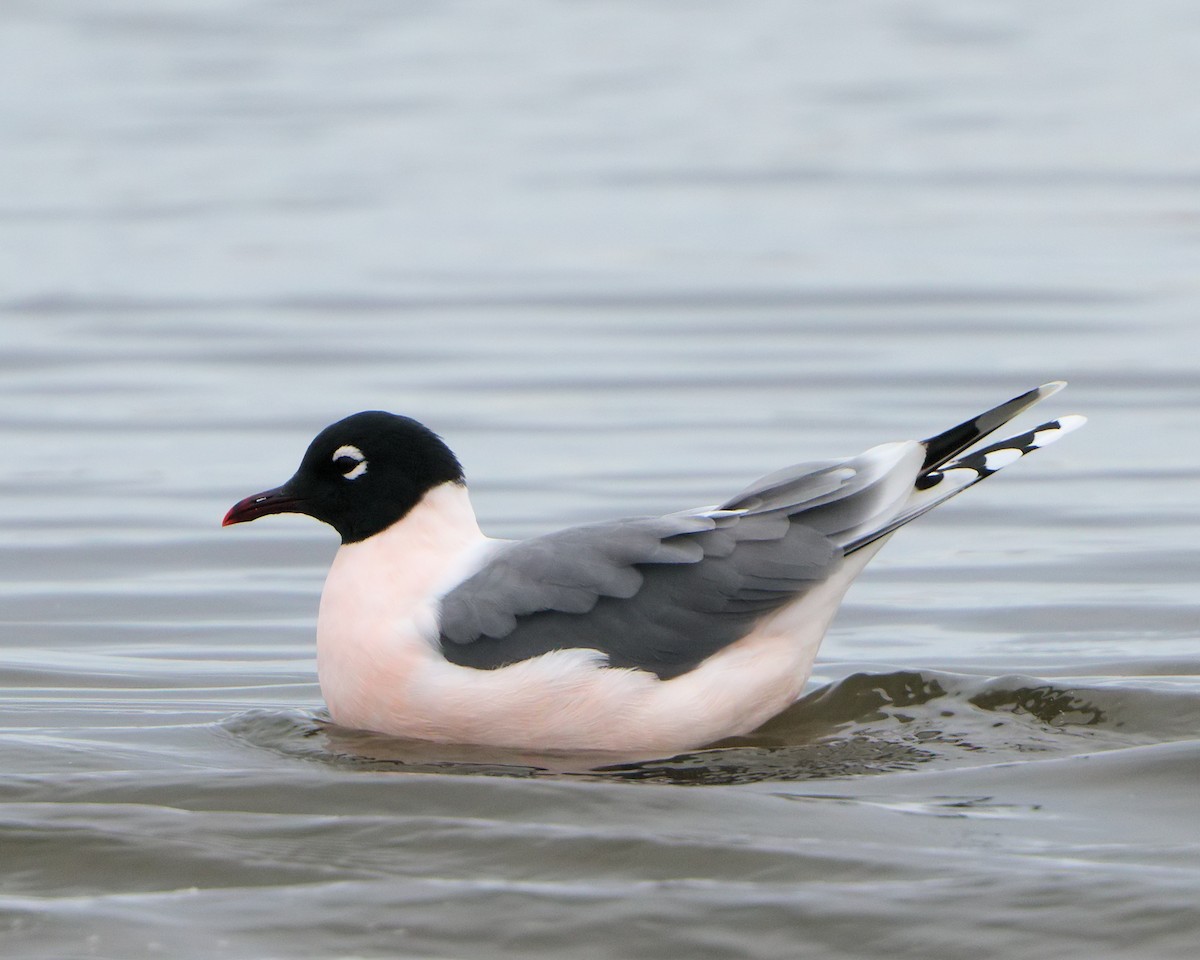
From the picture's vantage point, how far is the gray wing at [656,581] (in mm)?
6652

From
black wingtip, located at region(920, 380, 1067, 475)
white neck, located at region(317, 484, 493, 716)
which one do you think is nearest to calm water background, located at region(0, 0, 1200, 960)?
white neck, located at region(317, 484, 493, 716)

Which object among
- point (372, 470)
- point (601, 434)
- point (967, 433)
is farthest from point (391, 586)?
point (601, 434)

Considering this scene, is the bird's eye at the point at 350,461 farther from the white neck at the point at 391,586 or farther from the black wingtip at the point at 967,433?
the black wingtip at the point at 967,433

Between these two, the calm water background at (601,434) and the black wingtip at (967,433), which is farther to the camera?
the black wingtip at (967,433)

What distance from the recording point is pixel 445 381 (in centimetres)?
1327

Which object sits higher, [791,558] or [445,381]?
[445,381]

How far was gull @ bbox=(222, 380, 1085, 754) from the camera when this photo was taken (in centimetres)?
664

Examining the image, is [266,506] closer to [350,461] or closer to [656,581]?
[350,461]

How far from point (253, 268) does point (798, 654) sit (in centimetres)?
1110

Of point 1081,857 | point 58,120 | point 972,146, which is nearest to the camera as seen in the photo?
point 1081,857

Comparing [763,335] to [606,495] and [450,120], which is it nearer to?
[606,495]

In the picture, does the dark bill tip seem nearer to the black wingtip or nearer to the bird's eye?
the bird's eye

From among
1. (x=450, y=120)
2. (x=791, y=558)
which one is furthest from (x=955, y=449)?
(x=450, y=120)

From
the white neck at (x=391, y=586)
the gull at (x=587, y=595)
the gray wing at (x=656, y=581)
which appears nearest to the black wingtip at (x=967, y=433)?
the gull at (x=587, y=595)
